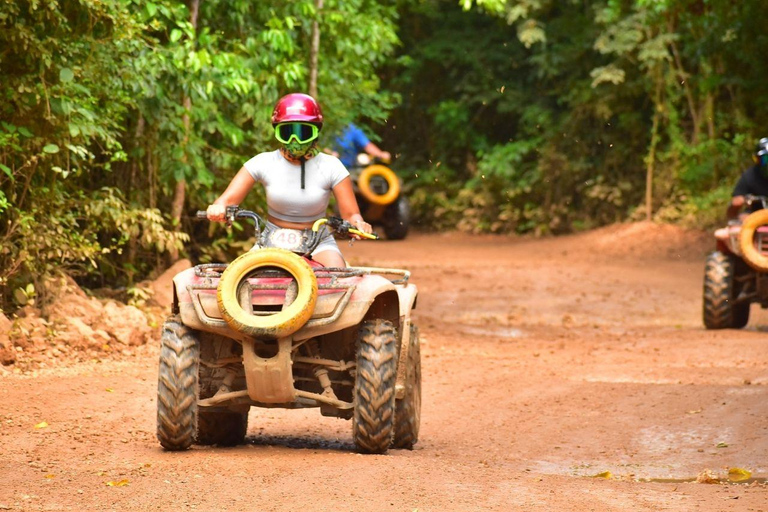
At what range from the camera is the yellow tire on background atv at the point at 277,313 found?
691 cm

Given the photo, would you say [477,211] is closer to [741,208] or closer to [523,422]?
[741,208]

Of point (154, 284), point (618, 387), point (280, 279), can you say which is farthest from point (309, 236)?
point (154, 284)

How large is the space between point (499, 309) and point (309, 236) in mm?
9795

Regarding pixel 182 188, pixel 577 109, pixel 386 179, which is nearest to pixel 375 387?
pixel 182 188

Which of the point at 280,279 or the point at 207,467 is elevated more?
the point at 280,279

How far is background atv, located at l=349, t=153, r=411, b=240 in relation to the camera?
23.0m

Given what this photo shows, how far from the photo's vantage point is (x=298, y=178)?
25.6 feet

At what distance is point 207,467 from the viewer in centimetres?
675

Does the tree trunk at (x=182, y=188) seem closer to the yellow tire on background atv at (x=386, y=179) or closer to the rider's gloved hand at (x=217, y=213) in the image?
the rider's gloved hand at (x=217, y=213)

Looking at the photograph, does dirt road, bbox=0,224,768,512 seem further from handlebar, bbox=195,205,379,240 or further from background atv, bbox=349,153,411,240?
background atv, bbox=349,153,411,240

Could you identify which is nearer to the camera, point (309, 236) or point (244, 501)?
point (244, 501)

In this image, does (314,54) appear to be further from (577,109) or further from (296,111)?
(577,109)

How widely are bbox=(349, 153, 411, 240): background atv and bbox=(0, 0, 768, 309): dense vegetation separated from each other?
1248 mm

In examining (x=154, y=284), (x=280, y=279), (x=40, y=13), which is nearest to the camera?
(x=280, y=279)
